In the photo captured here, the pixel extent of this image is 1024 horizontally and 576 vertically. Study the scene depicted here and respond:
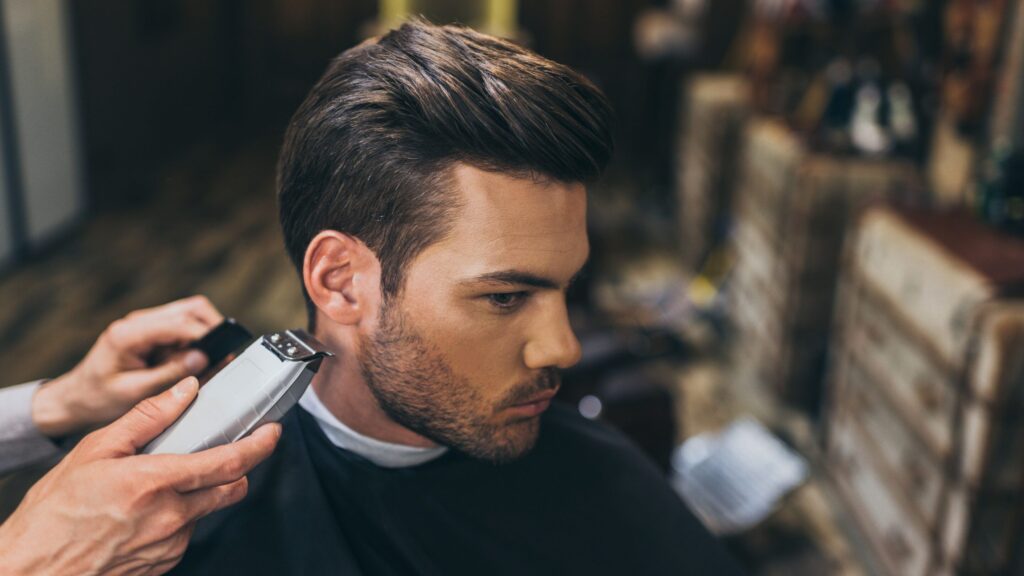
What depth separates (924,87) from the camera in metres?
3.11

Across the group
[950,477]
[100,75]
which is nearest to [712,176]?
[950,477]

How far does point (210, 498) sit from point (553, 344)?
1.26ft

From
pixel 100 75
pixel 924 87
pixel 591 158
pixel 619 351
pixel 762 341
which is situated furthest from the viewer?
pixel 100 75

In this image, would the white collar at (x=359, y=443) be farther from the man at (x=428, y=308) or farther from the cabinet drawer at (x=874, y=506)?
the cabinet drawer at (x=874, y=506)

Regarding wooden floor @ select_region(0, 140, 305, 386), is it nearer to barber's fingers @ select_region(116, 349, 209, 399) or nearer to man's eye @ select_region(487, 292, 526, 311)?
barber's fingers @ select_region(116, 349, 209, 399)

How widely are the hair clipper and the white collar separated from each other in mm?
259

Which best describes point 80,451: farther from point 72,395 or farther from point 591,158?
point 591,158

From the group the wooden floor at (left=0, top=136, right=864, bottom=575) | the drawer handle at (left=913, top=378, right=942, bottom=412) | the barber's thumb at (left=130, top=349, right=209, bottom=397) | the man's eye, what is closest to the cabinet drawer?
the wooden floor at (left=0, top=136, right=864, bottom=575)

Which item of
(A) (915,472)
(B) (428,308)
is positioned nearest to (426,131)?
(B) (428,308)

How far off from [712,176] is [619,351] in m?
2.45

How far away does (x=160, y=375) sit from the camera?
3.92 ft

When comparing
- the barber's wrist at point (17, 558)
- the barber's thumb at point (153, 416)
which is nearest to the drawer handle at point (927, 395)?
the barber's thumb at point (153, 416)

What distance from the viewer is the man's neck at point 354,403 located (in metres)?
1.14

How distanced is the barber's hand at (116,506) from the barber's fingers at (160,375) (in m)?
0.32
